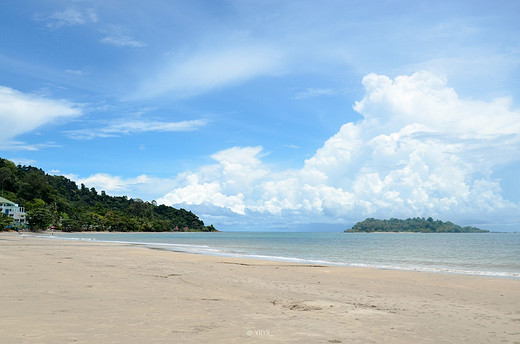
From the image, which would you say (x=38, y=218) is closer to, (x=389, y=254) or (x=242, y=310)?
(x=389, y=254)

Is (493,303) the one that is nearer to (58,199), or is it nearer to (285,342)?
(285,342)

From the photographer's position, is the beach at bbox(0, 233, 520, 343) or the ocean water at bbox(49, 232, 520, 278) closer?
the beach at bbox(0, 233, 520, 343)

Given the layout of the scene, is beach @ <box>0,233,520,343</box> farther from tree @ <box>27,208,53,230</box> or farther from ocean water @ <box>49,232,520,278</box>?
tree @ <box>27,208,53,230</box>

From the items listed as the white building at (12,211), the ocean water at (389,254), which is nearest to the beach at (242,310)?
the ocean water at (389,254)

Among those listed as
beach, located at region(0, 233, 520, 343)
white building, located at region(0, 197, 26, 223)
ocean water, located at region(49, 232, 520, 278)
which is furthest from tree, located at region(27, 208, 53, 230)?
beach, located at region(0, 233, 520, 343)

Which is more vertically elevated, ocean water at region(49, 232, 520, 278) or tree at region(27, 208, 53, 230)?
tree at region(27, 208, 53, 230)

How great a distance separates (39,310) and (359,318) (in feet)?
26.9

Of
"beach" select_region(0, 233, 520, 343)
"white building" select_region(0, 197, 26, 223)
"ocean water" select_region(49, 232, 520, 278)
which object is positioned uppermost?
"white building" select_region(0, 197, 26, 223)

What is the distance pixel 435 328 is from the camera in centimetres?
975

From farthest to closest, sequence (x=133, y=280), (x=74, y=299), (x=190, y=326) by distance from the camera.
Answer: (x=133, y=280) → (x=74, y=299) → (x=190, y=326)

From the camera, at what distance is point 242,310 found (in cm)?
1110

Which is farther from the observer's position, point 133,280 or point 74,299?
point 133,280

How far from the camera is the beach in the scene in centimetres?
834

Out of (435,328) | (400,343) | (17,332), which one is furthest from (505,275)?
(17,332)
